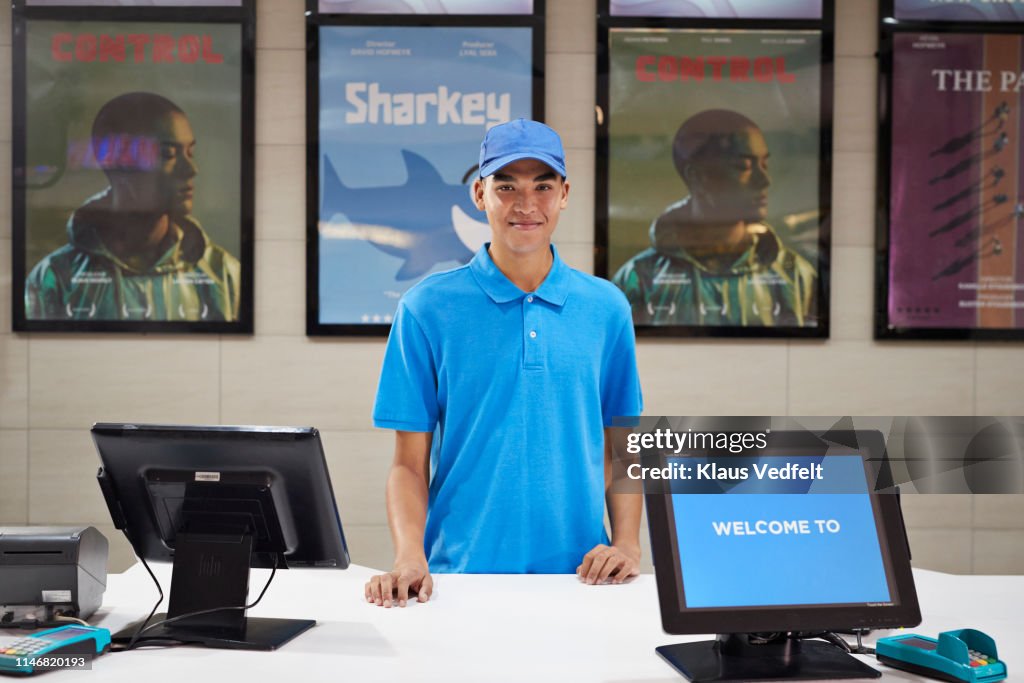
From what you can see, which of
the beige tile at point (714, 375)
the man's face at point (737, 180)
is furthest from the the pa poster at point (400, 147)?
the beige tile at point (714, 375)

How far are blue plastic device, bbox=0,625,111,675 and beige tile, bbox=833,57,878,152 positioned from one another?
111 inches

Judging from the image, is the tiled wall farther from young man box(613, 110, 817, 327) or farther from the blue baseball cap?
the blue baseball cap

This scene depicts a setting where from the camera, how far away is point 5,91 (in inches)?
123

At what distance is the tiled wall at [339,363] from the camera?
3.15 metres

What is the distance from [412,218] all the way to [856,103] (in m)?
1.64

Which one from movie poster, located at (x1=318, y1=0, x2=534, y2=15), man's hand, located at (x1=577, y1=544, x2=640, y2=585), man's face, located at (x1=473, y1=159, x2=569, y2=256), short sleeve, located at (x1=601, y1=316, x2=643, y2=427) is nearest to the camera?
man's hand, located at (x1=577, y1=544, x2=640, y2=585)

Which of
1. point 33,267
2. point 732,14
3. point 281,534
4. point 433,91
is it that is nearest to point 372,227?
point 433,91

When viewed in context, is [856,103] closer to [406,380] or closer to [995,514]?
[995,514]

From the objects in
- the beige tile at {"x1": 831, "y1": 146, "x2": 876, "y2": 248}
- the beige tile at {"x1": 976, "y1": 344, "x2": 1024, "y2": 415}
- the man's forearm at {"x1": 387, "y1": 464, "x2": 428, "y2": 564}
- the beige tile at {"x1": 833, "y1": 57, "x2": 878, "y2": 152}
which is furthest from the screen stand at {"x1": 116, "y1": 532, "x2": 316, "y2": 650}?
the beige tile at {"x1": 976, "y1": 344, "x2": 1024, "y2": 415}

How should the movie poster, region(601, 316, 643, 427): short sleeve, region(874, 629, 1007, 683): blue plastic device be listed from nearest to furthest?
region(874, 629, 1007, 683): blue plastic device → region(601, 316, 643, 427): short sleeve → the movie poster

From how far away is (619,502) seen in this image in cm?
204

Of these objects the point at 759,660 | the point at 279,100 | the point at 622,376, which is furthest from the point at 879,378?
the point at 279,100

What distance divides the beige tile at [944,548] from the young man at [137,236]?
2.63m

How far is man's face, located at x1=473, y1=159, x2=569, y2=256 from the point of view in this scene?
1.92 m
